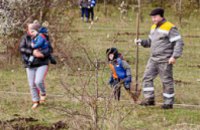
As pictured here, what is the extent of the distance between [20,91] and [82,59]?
306 centimetres

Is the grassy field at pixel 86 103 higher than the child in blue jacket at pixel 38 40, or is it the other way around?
the child in blue jacket at pixel 38 40

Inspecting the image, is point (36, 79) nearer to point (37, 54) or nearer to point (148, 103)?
point (37, 54)

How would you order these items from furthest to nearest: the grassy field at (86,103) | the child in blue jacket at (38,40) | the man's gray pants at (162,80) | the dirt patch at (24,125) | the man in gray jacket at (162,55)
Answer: the child in blue jacket at (38,40)
the man's gray pants at (162,80)
the man in gray jacket at (162,55)
the dirt patch at (24,125)
the grassy field at (86,103)

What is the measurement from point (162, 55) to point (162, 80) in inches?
16.7

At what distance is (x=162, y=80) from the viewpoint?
1077 cm

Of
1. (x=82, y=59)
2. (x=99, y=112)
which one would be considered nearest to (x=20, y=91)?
(x=82, y=59)

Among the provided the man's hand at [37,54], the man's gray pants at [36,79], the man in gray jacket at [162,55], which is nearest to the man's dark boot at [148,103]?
the man in gray jacket at [162,55]

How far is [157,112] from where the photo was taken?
10430 millimetres

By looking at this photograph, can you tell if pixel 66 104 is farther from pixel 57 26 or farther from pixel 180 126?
pixel 57 26

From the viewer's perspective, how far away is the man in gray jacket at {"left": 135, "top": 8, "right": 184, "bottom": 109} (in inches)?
414

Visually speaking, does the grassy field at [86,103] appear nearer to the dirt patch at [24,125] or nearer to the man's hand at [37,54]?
the dirt patch at [24,125]

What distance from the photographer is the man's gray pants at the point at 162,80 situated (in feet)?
35.0

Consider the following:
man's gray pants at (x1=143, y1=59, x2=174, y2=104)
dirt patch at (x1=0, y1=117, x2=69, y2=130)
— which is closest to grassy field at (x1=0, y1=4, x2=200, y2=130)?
dirt patch at (x1=0, y1=117, x2=69, y2=130)

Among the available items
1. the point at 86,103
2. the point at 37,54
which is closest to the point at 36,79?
the point at 37,54
